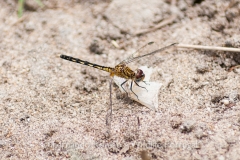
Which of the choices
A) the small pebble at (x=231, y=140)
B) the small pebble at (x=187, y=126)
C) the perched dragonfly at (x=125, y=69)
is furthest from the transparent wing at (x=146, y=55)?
the small pebble at (x=231, y=140)

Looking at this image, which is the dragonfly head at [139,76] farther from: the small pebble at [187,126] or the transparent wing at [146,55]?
the small pebble at [187,126]

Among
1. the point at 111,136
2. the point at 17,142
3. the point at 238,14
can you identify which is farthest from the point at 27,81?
the point at 238,14

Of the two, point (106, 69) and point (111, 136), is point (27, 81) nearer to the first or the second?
point (106, 69)

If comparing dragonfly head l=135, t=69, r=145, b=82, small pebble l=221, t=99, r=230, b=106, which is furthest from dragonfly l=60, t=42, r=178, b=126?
small pebble l=221, t=99, r=230, b=106

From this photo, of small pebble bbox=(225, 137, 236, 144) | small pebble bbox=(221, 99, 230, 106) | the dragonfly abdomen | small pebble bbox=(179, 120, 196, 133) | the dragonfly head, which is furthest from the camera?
the dragonfly abdomen

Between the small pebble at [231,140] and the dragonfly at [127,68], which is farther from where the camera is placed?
the dragonfly at [127,68]

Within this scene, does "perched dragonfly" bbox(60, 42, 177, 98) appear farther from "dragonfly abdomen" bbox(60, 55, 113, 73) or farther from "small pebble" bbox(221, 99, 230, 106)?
"small pebble" bbox(221, 99, 230, 106)
